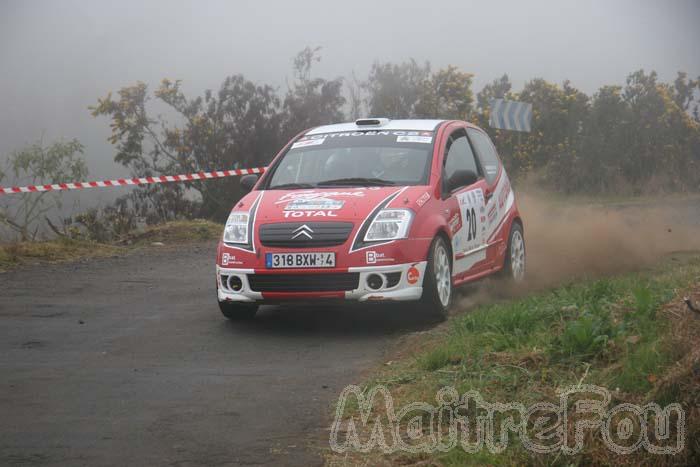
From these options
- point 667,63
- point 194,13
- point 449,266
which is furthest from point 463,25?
point 449,266

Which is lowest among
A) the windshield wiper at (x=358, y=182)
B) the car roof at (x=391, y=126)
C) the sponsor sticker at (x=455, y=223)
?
the sponsor sticker at (x=455, y=223)

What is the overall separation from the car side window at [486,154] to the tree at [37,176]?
7695 millimetres

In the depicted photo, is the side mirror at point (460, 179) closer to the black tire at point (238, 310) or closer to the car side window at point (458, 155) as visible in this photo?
the car side window at point (458, 155)

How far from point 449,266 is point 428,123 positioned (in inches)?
73.5

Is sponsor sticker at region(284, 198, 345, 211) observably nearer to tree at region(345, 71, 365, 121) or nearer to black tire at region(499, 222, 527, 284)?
black tire at region(499, 222, 527, 284)

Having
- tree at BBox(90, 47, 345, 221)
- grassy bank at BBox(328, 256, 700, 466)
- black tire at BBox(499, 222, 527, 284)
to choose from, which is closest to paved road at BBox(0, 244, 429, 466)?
grassy bank at BBox(328, 256, 700, 466)

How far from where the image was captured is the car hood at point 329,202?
9477 millimetres

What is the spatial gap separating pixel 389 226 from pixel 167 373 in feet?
8.14

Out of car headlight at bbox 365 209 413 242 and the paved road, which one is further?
car headlight at bbox 365 209 413 242

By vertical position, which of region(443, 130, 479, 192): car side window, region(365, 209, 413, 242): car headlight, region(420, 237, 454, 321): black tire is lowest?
region(420, 237, 454, 321): black tire

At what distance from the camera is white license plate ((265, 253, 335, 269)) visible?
364 inches

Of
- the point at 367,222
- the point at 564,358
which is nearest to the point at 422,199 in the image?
the point at 367,222

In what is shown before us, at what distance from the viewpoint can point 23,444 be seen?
19.1 ft

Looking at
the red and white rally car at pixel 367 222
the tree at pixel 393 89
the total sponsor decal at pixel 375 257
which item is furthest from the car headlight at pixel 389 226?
the tree at pixel 393 89
